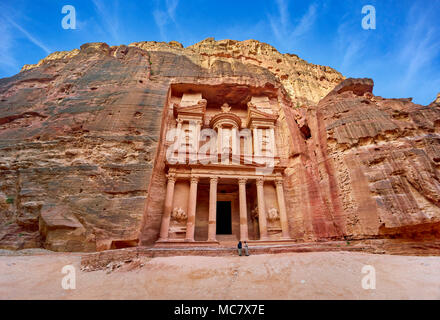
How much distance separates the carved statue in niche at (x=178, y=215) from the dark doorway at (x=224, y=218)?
480 cm

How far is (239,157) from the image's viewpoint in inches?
671

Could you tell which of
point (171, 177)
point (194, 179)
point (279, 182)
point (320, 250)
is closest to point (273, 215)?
point (279, 182)

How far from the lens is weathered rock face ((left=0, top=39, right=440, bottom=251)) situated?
35.9 feet

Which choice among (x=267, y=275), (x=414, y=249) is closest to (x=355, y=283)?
(x=267, y=275)

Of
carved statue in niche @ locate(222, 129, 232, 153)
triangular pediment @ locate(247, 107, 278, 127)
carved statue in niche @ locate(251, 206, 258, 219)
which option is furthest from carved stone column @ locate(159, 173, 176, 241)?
triangular pediment @ locate(247, 107, 278, 127)

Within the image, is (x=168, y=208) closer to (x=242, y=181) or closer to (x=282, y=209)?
(x=242, y=181)

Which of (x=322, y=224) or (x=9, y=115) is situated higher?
(x=9, y=115)

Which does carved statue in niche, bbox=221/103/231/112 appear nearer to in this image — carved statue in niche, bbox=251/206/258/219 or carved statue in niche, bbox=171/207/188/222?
carved statue in niche, bbox=251/206/258/219

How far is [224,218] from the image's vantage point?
62.4 ft

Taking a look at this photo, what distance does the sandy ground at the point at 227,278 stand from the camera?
17.4 feet

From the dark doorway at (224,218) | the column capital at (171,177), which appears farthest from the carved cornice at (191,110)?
the dark doorway at (224,218)

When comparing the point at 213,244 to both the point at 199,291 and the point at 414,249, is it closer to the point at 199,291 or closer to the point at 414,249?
the point at 199,291

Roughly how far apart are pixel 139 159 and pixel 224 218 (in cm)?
962

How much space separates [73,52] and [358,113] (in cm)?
3642
